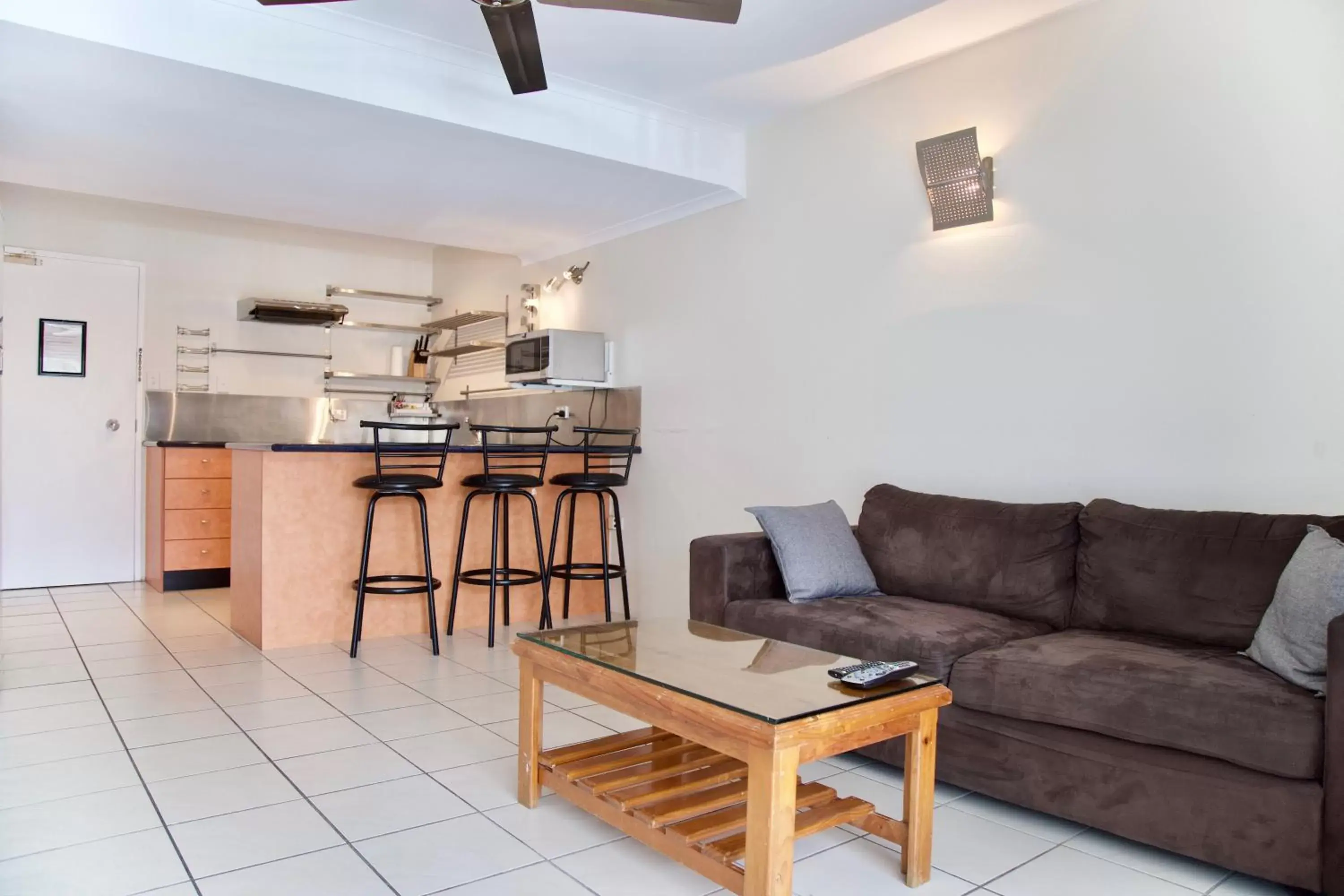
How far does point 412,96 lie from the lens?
3.56m

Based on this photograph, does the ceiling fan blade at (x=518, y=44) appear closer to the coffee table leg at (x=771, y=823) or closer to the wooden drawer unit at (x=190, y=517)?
the coffee table leg at (x=771, y=823)

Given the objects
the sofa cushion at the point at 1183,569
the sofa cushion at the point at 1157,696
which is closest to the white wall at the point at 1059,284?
the sofa cushion at the point at 1183,569

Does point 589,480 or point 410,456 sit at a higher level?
point 410,456

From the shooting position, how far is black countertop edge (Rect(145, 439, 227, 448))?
5.84m

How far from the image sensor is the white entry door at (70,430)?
5.82 meters

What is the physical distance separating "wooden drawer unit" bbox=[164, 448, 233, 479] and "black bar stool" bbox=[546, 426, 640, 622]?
2.34m

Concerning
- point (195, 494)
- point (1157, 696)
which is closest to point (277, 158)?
point (195, 494)

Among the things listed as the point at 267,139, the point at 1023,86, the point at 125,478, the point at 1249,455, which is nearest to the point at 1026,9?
the point at 1023,86

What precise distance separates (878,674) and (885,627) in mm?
784

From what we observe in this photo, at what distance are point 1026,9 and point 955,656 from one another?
7.69 feet

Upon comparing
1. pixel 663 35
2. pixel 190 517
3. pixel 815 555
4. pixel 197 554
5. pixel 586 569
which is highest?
pixel 663 35

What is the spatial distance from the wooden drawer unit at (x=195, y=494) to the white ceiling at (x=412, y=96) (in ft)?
6.08

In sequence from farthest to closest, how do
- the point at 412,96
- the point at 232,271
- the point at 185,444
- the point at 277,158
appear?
the point at 232,271, the point at 185,444, the point at 277,158, the point at 412,96

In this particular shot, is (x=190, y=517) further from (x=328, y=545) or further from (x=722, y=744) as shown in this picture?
(x=722, y=744)
